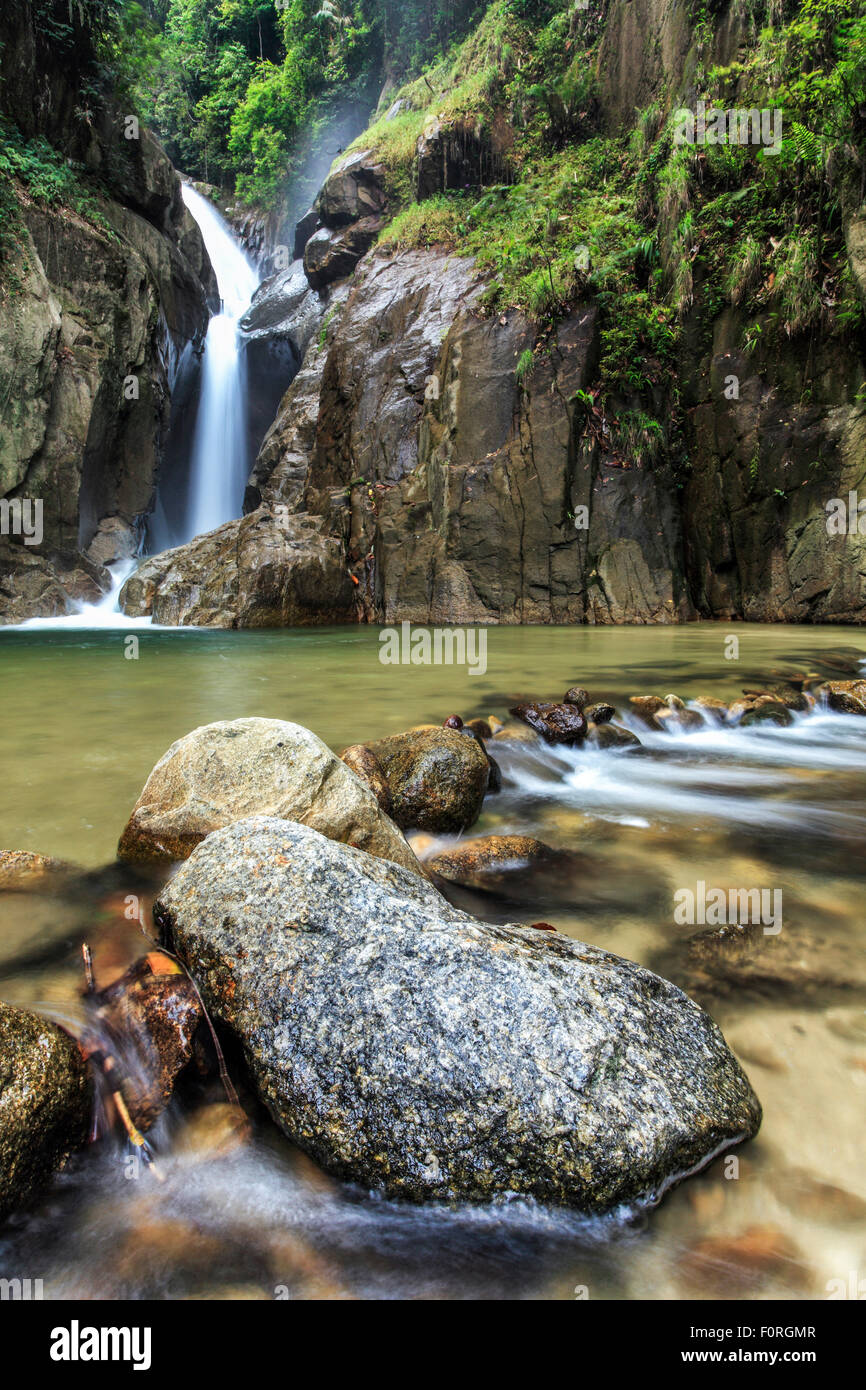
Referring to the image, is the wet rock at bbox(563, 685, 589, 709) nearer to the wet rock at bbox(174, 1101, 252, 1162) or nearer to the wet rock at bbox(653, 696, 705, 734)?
the wet rock at bbox(653, 696, 705, 734)

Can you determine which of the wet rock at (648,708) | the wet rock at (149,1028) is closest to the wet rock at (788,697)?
the wet rock at (648,708)

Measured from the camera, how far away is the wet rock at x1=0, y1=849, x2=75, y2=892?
2.76 m

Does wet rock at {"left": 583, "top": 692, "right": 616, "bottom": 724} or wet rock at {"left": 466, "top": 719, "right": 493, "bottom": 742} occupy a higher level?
wet rock at {"left": 583, "top": 692, "right": 616, "bottom": 724}

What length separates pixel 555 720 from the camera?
17.1 feet

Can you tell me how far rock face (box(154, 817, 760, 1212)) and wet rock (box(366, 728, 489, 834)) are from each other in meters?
1.38

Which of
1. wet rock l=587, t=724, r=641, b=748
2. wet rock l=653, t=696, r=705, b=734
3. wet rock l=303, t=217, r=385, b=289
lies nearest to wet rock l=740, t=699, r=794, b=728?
wet rock l=653, t=696, r=705, b=734

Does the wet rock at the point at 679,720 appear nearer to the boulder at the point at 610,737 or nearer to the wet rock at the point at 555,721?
the boulder at the point at 610,737

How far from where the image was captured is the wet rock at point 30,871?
2756mm

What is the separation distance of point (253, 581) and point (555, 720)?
966 cm

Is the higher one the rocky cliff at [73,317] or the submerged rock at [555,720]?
the rocky cliff at [73,317]

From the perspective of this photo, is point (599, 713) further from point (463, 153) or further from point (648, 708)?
point (463, 153)

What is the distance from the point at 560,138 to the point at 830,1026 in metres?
21.8

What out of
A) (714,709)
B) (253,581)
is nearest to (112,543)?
(253,581)

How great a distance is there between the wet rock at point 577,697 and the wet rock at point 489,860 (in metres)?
2.44
